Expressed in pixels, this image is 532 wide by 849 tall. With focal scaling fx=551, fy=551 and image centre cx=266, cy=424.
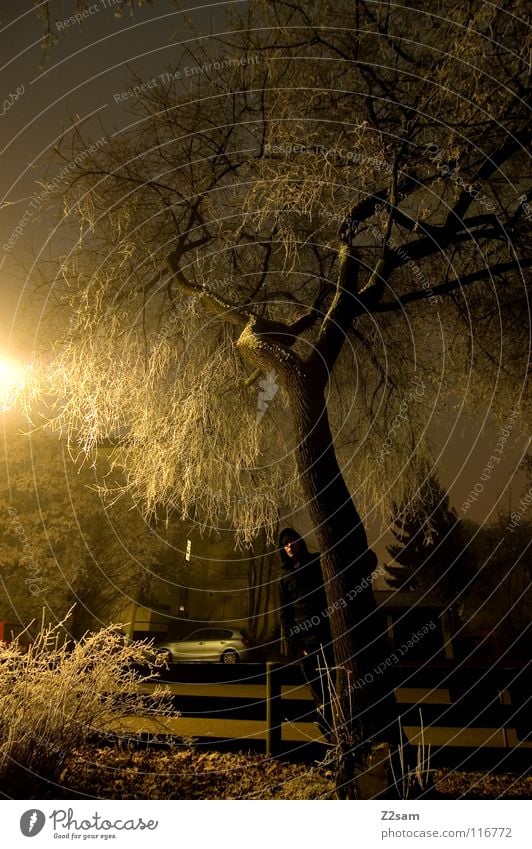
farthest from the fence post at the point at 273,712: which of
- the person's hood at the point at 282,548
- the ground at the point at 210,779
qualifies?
the person's hood at the point at 282,548

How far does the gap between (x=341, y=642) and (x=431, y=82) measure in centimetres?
507

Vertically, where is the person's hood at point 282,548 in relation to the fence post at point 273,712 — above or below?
above

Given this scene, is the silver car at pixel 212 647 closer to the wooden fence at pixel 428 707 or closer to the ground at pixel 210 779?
the wooden fence at pixel 428 707

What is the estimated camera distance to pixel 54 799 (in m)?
3.71

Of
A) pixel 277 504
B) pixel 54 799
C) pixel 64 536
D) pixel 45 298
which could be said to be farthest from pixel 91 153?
pixel 64 536

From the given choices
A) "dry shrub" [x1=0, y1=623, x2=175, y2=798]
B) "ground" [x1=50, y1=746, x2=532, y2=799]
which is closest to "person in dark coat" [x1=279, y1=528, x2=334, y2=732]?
"ground" [x1=50, y1=746, x2=532, y2=799]

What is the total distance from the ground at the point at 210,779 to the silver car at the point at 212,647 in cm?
1511

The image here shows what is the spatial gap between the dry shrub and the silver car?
15379mm

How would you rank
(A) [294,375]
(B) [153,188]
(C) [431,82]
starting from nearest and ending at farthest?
(C) [431,82] < (A) [294,375] < (B) [153,188]

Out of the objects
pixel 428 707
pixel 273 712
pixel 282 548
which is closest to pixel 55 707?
pixel 273 712

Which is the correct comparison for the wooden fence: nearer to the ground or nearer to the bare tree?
the ground

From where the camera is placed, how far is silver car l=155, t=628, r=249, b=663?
19281mm

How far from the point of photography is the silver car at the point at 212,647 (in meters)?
19.3

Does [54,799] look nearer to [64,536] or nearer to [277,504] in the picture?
[277,504]
